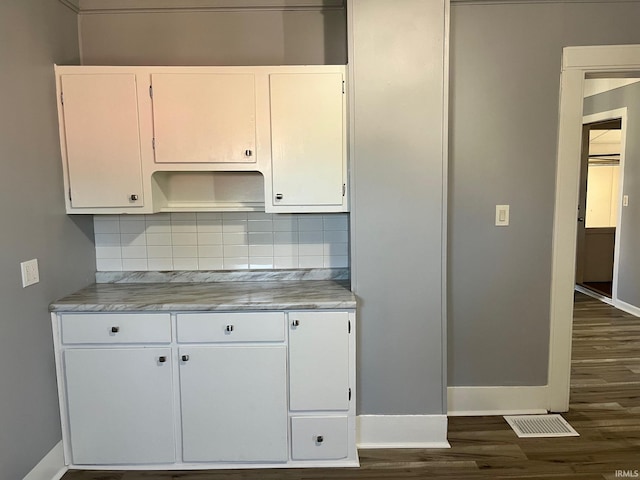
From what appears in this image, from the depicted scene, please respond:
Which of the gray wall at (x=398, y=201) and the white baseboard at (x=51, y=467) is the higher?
the gray wall at (x=398, y=201)

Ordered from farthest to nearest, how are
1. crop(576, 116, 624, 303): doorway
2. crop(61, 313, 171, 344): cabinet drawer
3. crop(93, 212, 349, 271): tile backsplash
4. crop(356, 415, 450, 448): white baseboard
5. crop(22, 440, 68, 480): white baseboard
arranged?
crop(576, 116, 624, 303): doorway, crop(93, 212, 349, 271): tile backsplash, crop(356, 415, 450, 448): white baseboard, crop(61, 313, 171, 344): cabinet drawer, crop(22, 440, 68, 480): white baseboard

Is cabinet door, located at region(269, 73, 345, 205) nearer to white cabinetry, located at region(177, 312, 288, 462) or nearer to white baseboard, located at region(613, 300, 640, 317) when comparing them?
white cabinetry, located at region(177, 312, 288, 462)

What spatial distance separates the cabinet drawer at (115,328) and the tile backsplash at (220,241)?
0.59 m

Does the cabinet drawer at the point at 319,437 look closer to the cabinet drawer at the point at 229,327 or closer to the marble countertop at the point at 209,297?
the cabinet drawer at the point at 229,327

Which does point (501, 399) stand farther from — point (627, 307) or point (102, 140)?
point (627, 307)

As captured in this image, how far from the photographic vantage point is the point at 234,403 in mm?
2156

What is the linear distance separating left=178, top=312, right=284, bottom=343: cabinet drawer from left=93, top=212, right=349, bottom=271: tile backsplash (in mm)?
604

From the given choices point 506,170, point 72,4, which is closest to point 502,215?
point 506,170

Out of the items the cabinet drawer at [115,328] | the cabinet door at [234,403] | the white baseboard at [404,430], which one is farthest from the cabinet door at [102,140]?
the white baseboard at [404,430]

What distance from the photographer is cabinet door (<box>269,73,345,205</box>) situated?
7.39ft

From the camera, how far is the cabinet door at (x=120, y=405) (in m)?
2.12

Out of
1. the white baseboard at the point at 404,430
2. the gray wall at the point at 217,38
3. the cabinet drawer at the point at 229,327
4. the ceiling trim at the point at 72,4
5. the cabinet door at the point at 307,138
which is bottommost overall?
the white baseboard at the point at 404,430

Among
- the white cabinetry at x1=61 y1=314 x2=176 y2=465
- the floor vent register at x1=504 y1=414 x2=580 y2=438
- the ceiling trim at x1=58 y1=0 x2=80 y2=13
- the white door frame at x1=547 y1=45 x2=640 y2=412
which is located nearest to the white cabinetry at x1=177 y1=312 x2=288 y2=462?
the white cabinetry at x1=61 y1=314 x2=176 y2=465

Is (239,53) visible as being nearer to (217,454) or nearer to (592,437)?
(217,454)
